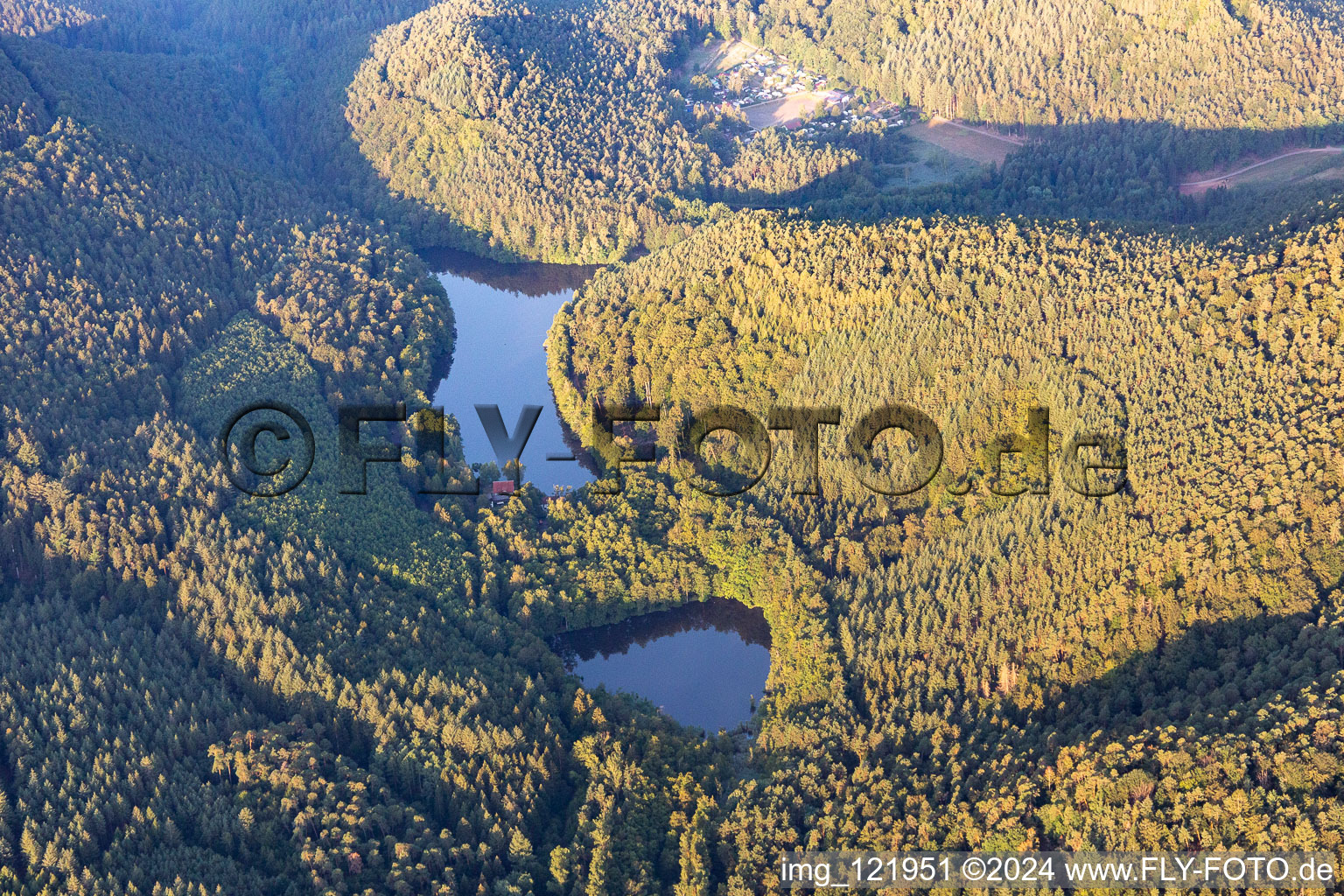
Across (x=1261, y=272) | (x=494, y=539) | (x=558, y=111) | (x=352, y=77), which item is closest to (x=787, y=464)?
(x=494, y=539)

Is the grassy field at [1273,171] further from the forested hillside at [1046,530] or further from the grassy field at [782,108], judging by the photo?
the grassy field at [782,108]

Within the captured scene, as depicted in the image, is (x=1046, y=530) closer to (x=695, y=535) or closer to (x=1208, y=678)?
(x=1208, y=678)

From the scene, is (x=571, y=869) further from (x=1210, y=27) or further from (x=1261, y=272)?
(x=1210, y=27)

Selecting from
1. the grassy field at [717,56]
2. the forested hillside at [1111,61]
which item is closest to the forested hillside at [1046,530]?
the forested hillside at [1111,61]

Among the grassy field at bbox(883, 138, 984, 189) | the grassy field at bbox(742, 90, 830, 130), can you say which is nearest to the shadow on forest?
the grassy field at bbox(883, 138, 984, 189)

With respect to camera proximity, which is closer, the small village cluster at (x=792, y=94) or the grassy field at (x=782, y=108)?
the small village cluster at (x=792, y=94)

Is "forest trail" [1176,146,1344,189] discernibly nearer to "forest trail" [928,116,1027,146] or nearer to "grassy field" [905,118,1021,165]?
"forest trail" [928,116,1027,146]
